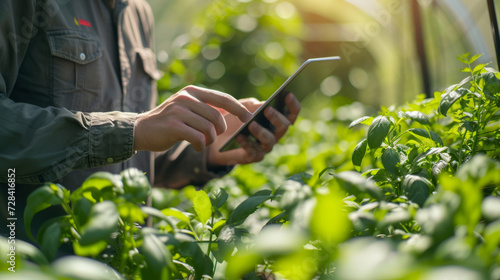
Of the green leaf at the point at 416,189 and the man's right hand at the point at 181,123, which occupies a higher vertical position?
the green leaf at the point at 416,189

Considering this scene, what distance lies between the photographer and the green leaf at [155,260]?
41cm

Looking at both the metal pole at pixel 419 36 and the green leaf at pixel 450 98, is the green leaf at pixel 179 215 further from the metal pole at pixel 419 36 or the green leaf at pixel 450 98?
the metal pole at pixel 419 36

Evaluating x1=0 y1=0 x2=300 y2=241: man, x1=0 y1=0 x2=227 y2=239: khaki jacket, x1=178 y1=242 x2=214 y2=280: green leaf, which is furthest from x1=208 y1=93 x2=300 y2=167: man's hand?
x1=178 y1=242 x2=214 y2=280: green leaf

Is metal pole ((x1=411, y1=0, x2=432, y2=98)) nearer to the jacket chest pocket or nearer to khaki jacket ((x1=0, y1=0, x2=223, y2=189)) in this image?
khaki jacket ((x1=0, y1=0, x2=223, y2=189))

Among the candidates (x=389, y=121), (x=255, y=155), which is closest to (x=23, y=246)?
(x=389, y=121)

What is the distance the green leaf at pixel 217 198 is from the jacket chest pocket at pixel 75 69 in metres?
0.75

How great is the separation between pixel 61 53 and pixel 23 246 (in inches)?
36.7

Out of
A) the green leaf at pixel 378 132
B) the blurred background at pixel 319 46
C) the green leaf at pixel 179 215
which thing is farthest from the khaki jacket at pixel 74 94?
the blurred background at pixel 319 46

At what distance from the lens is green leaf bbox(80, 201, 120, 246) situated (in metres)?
0.40

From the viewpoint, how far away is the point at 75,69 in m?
1.28

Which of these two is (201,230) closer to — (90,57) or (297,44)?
(90,57)

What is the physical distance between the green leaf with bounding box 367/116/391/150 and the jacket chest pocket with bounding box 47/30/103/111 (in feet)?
2.94

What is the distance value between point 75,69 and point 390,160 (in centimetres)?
96

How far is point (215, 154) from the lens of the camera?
5.50 ft
